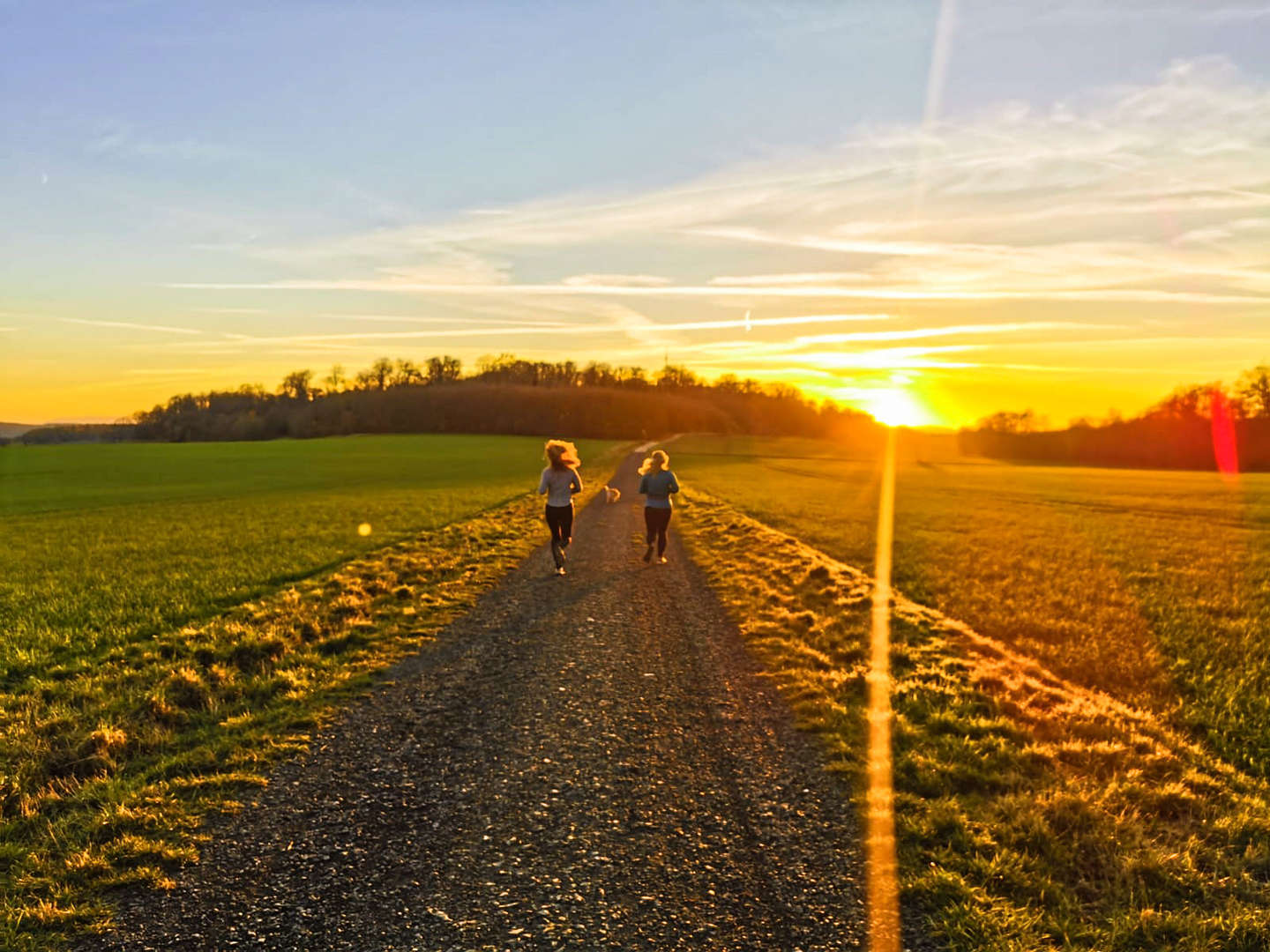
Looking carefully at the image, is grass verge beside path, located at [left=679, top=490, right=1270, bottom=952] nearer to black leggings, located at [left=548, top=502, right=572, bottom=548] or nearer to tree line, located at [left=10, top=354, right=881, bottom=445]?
black leggings, located at [left=548, top=502, right=572, bottom=548]

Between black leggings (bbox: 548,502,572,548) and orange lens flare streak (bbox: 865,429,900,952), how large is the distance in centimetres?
646

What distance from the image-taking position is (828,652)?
375 inches

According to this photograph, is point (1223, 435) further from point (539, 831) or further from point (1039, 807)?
point (539, 831)

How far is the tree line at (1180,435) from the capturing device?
280ft

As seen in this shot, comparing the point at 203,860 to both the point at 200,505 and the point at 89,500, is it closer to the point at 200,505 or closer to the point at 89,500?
the point at 200,505

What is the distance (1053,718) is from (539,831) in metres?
5.84

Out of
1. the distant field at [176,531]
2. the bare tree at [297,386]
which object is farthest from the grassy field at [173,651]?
the bare tree at [297,386]

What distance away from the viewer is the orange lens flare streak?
394 centimetres

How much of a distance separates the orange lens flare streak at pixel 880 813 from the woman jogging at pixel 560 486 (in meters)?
6.48

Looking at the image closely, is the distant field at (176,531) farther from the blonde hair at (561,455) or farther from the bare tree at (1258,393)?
the bare tree at (1258,393)

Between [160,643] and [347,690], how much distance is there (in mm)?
3724

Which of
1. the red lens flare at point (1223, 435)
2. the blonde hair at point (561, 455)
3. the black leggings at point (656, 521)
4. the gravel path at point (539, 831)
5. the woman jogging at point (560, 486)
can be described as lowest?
the gravel path at point (539, 831)

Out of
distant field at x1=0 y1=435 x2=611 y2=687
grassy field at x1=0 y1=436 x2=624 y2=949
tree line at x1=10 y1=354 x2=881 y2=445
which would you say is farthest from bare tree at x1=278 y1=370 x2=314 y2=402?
grassy field at x1=0 y1=436 x2=624 y2=949

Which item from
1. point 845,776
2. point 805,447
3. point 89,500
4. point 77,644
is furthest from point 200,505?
point 805,447
